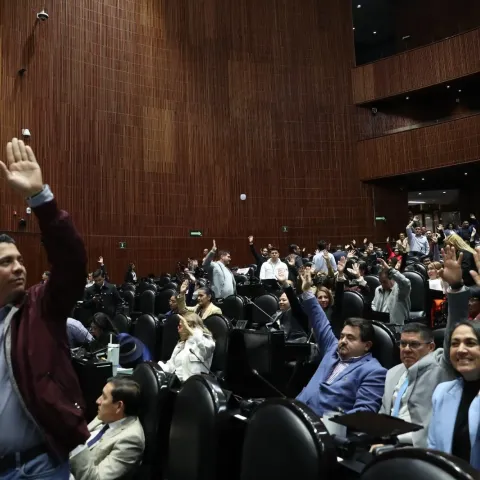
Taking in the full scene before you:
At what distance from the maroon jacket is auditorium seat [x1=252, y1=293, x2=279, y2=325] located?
391cm

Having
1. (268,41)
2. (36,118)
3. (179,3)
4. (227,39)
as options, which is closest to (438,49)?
(268,41)

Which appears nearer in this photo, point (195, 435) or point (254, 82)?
point (195, 435)

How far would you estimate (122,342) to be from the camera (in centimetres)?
384

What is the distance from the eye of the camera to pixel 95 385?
117 inches

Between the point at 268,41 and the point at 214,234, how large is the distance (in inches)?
212

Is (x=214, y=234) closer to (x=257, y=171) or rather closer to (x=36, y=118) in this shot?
(x=257, y=171)

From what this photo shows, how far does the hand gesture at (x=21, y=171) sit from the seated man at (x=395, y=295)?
3.42 meters

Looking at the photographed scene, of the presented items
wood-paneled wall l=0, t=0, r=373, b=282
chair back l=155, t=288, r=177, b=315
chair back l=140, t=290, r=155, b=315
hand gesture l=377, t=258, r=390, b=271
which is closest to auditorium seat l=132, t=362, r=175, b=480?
hand gesture l=377, t=258, r=390, b=271

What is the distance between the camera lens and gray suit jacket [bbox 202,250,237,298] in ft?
22.0

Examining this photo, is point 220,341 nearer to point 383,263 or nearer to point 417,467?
point 383,263

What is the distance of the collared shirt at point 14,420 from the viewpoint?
52.1 inches

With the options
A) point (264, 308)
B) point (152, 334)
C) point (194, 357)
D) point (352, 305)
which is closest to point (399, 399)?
point (194, 357)

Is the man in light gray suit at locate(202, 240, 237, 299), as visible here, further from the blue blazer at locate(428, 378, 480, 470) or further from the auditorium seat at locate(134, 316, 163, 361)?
the blue blazer at locate(428, 378, 480, 470)

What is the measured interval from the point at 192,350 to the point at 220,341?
0.31 m
